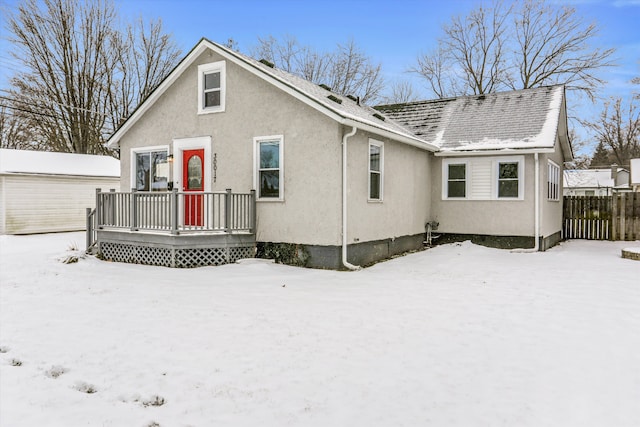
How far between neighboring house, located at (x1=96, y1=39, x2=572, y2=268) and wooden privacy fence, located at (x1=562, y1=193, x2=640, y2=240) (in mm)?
3132

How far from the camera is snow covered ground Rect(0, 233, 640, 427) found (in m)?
3.28

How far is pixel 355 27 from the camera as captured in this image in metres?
28.7

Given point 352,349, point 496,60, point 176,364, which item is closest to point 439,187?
point 352,349

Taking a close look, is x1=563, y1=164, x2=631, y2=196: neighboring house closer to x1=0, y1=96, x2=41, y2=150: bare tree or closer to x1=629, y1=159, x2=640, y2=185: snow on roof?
x1=629, y1=159, x2=640, y2=185: snow on roof

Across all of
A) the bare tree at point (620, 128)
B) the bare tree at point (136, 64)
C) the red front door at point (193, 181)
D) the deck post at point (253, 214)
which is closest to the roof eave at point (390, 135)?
the deck post at point (253, 214)

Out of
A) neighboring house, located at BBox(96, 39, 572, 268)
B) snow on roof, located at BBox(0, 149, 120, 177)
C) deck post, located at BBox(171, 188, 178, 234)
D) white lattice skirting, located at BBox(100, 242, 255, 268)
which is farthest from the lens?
snow on roof, located at BBox(0, 149, 120, 177)

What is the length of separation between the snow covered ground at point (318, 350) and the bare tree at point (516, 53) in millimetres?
20898

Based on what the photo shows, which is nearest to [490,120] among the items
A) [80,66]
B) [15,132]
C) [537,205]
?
[537,205]

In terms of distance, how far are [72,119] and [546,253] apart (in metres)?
28.2

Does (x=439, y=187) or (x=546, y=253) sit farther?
(x=439, y=187)

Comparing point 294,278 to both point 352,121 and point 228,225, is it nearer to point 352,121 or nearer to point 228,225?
point 228,225

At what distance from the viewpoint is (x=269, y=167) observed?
9930 millimetres

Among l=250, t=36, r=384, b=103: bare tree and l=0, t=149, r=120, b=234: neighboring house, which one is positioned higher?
l=250, t=36, r=384, b=103: bare tree

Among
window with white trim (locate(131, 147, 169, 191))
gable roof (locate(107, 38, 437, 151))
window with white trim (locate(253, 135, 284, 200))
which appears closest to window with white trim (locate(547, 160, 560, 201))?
gable roof (locate(107, 38, 437, 151))
